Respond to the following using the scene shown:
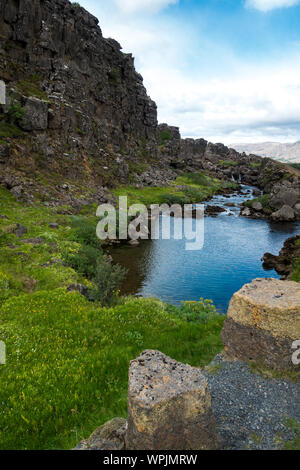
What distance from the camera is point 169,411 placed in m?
6.40

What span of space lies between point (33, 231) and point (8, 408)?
78.6 feet

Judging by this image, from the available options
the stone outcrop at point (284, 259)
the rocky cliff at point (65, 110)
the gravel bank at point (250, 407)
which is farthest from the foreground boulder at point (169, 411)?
the rocky cliff at point (65, 110)

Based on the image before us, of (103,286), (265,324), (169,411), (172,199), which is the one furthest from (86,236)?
(172,199)

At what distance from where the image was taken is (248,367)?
10.6 meters

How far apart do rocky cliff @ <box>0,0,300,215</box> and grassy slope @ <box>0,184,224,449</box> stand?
28.1 meters

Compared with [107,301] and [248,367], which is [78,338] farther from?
[248,367]

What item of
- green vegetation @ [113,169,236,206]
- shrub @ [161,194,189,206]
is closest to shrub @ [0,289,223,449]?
green vegetation @ [113,169,236,206]

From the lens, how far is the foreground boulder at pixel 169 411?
6.20 metres

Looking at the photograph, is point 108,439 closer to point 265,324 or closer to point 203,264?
point 265,324

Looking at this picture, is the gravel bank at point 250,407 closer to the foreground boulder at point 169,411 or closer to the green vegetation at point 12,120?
the foreground boulder at point 169,411

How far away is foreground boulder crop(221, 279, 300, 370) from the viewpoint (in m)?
9.98

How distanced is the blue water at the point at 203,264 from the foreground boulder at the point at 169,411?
53.8 feet

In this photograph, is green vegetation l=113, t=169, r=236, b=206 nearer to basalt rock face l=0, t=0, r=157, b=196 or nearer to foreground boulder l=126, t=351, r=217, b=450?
basalt rock face l=0, t=0, r=157, b=196

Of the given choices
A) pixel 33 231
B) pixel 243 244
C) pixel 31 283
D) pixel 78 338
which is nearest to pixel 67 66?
pixel 33 231
